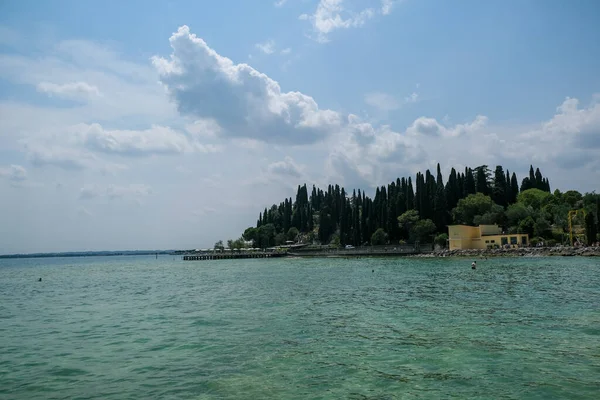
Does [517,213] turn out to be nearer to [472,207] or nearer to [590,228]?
[472,207]

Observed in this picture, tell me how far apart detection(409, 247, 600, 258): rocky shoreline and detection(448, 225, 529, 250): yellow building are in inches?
114

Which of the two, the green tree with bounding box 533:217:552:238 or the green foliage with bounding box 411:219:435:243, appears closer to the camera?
the green tree with bounding box 533:217:552:238

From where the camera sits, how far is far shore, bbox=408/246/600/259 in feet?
212

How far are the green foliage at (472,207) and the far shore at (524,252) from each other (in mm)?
10873

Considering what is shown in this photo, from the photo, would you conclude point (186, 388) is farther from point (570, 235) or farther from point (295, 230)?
point (295, 230)

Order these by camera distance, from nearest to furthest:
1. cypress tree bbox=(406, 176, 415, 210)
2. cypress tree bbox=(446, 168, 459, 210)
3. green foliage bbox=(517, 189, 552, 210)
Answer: green foliage bbox=(517, 189, 552, 210)
cypress tree bbox=(446, 168, 459, 210)
cypress tree bbox=(406, 176, 415, 210)

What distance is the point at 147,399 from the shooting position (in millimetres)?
9617

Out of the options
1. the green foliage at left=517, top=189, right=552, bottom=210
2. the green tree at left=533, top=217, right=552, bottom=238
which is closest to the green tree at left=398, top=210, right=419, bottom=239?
the green foliage at left=517, top=189, right=552, bottom=210

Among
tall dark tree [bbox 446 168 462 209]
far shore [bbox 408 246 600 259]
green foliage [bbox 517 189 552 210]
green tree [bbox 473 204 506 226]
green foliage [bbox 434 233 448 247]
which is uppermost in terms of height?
tall dark tree [bbox 446 168 462 209]

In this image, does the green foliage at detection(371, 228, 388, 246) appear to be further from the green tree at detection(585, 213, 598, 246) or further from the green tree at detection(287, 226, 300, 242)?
the green tree at detection(585, 213, 598, 246)

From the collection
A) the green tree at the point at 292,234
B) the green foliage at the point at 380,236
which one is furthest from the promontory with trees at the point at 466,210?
the green tree at the point at 292,234

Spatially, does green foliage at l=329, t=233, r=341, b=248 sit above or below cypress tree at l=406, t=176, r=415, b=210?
below

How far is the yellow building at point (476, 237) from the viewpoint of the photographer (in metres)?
83.4

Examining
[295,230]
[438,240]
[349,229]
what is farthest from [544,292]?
[295,230]
